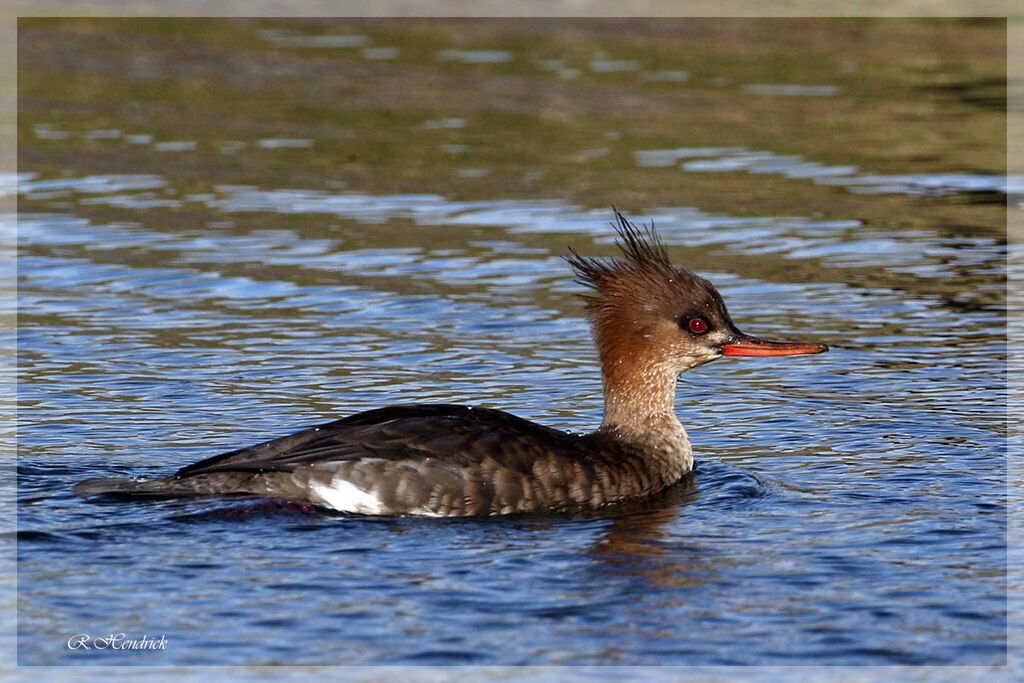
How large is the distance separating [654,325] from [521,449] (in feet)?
3.79

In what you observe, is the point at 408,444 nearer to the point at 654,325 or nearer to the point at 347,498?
the point at 347,498

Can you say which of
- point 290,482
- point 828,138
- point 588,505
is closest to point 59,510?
point 290,482

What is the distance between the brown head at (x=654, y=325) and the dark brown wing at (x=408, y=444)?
2.61 ft

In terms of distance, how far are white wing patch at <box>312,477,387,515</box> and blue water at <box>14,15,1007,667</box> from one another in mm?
75

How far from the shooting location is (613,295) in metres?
8.88

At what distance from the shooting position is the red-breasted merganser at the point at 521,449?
791 centimetres
